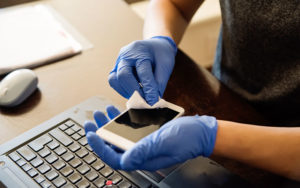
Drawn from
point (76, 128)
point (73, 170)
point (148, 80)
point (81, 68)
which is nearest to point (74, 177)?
point (73, 170)

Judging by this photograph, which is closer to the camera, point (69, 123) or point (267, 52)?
point (69, 123)

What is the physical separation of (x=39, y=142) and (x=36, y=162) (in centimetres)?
5

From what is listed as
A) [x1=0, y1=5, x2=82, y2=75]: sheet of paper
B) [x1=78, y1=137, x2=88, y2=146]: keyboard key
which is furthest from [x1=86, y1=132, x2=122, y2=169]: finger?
[x1=0, y1=5, x2=82, y2=75]: sheet of paper

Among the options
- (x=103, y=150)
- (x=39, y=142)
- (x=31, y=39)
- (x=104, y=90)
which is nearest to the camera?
(x=103, y=150)

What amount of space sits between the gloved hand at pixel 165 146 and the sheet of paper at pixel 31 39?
37 cm

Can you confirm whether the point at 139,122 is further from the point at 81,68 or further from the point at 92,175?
the point at 81,68

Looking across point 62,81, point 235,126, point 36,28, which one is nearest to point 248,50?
point 235,126

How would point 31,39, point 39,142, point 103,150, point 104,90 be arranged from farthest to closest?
point 31,39, point 104,90, point 39,142, point 103,150

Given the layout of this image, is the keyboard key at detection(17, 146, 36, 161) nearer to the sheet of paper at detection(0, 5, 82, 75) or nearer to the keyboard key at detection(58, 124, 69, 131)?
the keyboard key at detection(58, 124, 69, 131)

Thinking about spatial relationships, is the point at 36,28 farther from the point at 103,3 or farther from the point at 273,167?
the point at 273,167

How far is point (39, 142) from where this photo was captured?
608mm

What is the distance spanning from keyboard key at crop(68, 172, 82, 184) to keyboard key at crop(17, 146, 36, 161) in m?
0.08

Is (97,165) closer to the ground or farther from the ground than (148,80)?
closer to the ground

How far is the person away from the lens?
52 centimetres
